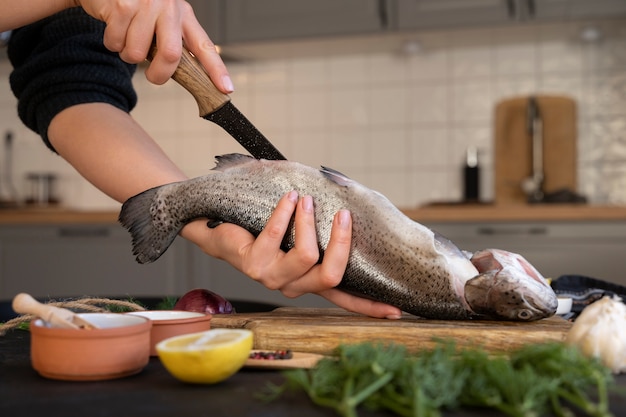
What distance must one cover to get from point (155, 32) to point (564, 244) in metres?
2.08

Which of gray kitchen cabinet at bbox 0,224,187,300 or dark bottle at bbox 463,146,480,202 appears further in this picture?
dark bottle at bbox 463,146,480,202

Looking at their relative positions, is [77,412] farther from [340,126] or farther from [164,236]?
[340,126]

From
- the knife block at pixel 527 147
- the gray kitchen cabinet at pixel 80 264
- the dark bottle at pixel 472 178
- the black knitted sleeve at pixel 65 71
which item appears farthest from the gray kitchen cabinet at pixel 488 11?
the black knitted sleeve at pixel 65 71

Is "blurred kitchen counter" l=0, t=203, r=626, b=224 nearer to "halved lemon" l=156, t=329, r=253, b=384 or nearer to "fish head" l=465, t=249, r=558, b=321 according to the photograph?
"fish head" l=465, t=249, r=558, b=321

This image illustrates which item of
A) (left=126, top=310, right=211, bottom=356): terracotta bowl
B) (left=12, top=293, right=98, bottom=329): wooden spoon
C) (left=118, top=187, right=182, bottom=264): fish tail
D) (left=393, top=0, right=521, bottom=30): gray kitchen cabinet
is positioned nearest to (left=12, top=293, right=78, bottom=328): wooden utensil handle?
(left=12, top=293, right=98, bottom=329): wooden spoon

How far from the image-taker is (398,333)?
964 millimetres

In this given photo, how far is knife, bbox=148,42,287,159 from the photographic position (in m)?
1.23

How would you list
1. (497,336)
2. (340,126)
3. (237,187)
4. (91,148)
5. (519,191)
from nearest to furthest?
(497,336) < (237,187) < (91,148) < (519,191) < (340,126)

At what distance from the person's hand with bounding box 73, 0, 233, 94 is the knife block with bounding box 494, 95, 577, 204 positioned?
2369 mm

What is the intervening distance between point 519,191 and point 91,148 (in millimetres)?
2301

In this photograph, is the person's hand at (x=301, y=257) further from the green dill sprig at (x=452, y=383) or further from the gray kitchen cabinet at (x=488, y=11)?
→ the gray kitchen cabinet at (x=488, y=11)

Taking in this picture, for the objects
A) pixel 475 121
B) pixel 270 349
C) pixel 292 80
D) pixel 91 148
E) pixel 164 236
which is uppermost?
pixel 292 80

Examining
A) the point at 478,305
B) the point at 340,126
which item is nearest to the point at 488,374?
the point at 478,305

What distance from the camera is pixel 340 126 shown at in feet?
12.1
